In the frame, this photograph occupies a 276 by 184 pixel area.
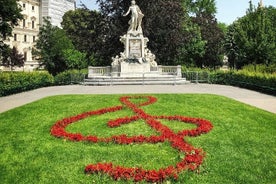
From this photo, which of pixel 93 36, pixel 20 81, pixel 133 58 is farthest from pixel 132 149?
pixel 93 36

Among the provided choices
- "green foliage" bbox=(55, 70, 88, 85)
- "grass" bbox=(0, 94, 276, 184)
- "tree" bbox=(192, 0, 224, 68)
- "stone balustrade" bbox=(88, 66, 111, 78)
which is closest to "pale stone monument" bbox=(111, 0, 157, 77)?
"stone balustrade" bbox=(88, 66, 111, 78)

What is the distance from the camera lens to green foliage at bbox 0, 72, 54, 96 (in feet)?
71.3

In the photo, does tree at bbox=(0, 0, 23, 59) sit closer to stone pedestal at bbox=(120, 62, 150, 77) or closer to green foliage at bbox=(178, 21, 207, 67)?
stone pedestal at bbox=(120, 62, 150, 77)

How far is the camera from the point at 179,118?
12.5 meters

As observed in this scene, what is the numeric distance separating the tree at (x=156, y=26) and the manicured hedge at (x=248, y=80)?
44.3 feet

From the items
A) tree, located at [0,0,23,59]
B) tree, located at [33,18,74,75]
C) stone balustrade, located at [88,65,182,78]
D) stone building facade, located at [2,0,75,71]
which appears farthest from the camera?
stone building facade, located at [2,0,75,71]

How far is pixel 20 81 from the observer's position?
79.2 feet

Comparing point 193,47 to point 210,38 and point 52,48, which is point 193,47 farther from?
point 52,48

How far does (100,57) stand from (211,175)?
40.1m

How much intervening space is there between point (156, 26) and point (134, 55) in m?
13.4

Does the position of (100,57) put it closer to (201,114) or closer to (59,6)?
(201,114)

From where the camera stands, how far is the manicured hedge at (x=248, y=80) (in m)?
21.9

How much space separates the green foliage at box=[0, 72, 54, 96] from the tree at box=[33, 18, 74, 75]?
2439cm

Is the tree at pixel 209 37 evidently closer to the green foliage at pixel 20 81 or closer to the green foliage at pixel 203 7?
the green foliage at pixel 203 7
